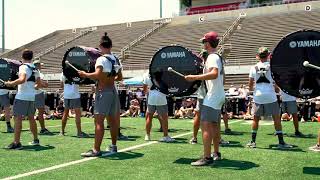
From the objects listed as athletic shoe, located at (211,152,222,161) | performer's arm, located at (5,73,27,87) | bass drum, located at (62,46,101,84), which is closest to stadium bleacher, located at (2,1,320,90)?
bass drum, located at (62,46,101,84)

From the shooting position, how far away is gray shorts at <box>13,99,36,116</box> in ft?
26.8

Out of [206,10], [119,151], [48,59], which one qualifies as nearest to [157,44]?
[48,59]

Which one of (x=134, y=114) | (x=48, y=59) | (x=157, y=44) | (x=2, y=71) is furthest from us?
(x=48, y=59)

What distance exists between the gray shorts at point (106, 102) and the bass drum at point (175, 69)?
2.27 ft

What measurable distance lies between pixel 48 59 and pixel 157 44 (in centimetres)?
945

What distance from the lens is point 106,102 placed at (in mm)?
7258

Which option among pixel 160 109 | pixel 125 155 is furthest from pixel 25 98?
pixel 160 109

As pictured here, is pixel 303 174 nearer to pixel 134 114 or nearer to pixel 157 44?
pixel 134 114

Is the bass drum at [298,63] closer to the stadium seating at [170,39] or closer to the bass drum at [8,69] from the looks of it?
the bass drum at [8,69]

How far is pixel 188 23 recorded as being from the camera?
40.0 meters

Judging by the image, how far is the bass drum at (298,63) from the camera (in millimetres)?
6086

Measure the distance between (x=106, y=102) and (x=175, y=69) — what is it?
115 cm

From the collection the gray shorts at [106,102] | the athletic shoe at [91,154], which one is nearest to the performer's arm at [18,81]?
the gray shorts at [106,102]

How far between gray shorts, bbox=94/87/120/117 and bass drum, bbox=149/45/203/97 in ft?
2.27
